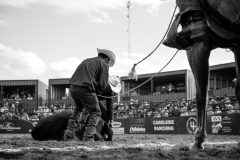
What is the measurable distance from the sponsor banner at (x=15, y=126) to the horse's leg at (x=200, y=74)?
18.5 m

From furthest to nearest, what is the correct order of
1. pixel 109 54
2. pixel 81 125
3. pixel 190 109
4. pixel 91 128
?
pixel 190 109
pixel 81 125
pixel 109 54
pixel 91 128

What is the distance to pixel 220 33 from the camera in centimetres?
395

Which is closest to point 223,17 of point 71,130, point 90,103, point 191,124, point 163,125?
point 90,103

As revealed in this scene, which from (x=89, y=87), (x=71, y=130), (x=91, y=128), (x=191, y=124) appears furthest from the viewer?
(x=191, y=124)

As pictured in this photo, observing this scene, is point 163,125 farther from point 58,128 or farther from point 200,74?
point 200,74

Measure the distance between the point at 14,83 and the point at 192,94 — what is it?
19177 mm

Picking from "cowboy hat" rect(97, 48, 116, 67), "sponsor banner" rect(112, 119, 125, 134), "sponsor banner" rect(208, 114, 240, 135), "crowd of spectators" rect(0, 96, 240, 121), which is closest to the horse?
"cowboy hat" rect(97, 48, 116, 67)

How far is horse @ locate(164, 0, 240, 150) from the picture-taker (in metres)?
3.88

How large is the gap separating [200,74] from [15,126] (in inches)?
766

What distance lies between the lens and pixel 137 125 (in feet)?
64.6

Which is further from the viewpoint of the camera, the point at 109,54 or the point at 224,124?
the point at 224,124

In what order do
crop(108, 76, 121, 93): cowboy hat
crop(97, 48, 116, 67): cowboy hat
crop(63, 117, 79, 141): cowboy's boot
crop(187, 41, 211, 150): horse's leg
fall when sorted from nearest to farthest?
crop(187, 41, 211, 150): horse's leg < crop(63, 117, 79, 141): cowboy's boot < crop(97, 48, 116, 67): cowboy hat < crop(108, 76, 121, 93): cowboy hat

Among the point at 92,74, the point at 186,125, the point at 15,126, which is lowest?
the point at 15,126

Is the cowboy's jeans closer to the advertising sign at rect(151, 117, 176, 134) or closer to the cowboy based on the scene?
the cowboy
